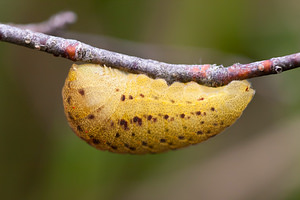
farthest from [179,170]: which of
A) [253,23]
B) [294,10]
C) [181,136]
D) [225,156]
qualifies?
[294,10]

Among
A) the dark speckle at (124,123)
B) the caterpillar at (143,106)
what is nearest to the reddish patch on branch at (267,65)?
the caterpillar at (143,106)

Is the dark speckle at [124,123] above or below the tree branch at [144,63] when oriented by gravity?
below

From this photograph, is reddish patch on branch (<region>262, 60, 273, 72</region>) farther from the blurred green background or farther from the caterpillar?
the blurred green background

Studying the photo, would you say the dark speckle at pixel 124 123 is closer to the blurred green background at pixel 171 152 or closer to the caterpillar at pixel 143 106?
the caterpillar at pixel 143 106

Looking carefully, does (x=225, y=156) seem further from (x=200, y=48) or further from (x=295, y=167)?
(x=200, y=48)

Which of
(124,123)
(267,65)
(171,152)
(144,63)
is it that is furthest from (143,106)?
(171,152)

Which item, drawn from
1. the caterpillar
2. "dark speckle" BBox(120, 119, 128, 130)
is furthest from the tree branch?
"dark speckle" BBox(120, 119, 128, 130)
